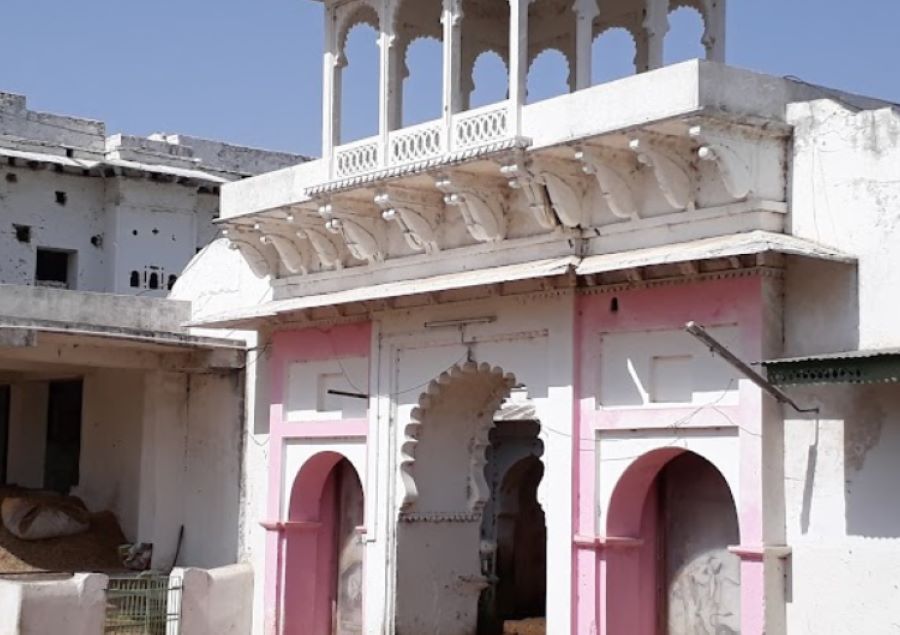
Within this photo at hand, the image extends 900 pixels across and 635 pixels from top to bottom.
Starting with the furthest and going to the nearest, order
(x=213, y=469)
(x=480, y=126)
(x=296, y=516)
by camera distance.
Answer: (x=213, y=469)
(x=296, y=516)
(x=480, y=126)

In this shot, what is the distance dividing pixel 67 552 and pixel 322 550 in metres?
4.45

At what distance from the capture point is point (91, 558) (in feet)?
56.9

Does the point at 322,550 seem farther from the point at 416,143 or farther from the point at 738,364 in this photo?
the point at 738,364

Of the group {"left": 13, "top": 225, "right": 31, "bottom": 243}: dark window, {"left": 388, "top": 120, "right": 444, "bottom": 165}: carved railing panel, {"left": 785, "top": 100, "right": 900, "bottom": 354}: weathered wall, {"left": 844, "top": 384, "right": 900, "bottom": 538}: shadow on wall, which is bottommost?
{"left": 844, "top": 384, "right": 900, "bottom": 538}: shadow on wall

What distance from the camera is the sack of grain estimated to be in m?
17.4

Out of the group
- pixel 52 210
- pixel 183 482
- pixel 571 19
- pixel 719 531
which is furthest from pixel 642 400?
pixel 52 210

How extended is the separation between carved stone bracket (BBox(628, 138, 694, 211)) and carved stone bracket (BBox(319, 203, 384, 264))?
3.43 metres

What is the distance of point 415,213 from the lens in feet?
40.3

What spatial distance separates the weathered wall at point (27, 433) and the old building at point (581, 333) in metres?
6.57

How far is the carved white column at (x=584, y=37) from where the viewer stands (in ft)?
36.8

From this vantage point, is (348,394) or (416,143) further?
(348,394)

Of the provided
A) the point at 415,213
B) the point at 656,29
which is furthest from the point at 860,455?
the point at 415,213

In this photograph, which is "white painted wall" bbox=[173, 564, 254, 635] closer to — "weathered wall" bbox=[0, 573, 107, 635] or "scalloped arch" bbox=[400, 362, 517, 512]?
"weathered wall" bbox=[0, 573, 107, 635]

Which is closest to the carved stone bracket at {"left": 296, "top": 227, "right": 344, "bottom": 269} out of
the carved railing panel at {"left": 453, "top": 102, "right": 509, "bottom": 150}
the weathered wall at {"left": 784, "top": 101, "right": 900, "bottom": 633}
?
the carved railing panel at {"left": 453, "top": 102, "right": 509, "bottom": 150}
